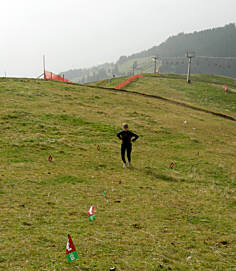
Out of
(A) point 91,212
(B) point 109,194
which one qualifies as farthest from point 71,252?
(B) point 109,194

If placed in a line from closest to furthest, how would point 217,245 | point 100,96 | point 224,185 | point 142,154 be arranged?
point 217,245 < point 224,185 < point 142,154 < point 100,96

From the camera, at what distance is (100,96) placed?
40344 mm

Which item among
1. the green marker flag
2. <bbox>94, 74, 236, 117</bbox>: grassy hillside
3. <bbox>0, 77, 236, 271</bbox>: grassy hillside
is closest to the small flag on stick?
<bbox>0, 77, 236, 271</bbox>: grassy hillside

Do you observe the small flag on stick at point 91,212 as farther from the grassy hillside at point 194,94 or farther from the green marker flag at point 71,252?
the grassy hillside at point 194,94

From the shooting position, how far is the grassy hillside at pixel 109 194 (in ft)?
26.0

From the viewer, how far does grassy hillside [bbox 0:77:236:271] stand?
792 centimetres

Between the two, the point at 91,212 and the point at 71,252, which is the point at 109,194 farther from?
the point at 71,252

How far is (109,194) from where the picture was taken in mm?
12703

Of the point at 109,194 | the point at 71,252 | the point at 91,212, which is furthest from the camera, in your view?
the point at 109,194

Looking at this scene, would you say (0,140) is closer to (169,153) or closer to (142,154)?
(142,154)

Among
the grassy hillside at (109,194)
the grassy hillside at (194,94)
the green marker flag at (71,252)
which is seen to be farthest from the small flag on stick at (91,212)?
the grassy hillside at (194,94)

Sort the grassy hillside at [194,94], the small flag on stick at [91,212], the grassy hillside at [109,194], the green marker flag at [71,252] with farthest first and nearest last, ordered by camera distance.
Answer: the grassy hillside at [194,94] < the small flag on stick at [91,212] < the grassy hillside at [109,194] < the green marker flag at [71,252]

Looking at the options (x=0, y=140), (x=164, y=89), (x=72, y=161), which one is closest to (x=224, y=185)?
(x=72, y=161)

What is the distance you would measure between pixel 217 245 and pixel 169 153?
42.9 feet
